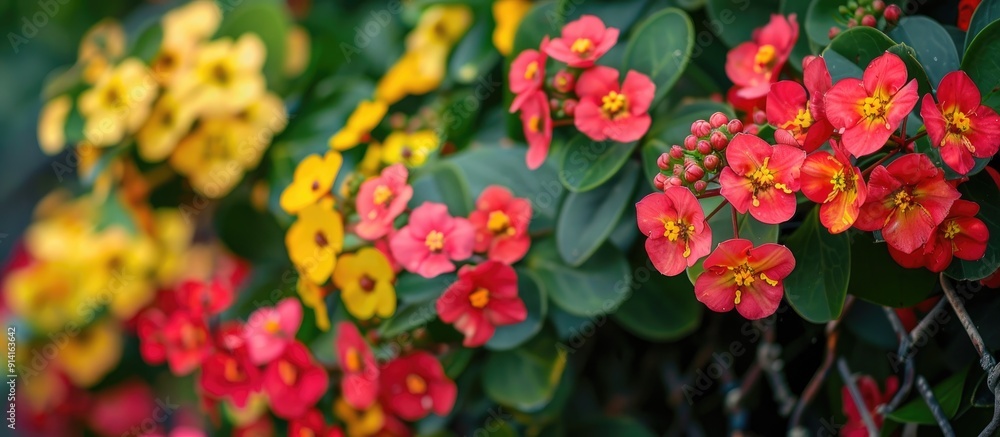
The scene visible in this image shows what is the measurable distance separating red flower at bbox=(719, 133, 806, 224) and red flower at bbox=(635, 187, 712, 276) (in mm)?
30

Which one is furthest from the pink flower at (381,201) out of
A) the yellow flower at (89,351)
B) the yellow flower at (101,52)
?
the yellow flower at (89,351)

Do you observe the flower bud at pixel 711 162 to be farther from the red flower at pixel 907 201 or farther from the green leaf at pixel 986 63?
the green leaf at pixel 986 63

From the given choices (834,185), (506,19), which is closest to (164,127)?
(506,19)

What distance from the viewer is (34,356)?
4.77 ft

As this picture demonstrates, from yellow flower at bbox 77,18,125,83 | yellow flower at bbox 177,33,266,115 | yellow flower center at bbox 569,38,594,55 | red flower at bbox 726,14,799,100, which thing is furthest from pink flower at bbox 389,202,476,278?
yellow flower at bbox 77,18,125,83

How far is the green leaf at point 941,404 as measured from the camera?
744 millimetres

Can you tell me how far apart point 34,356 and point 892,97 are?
1.46 m

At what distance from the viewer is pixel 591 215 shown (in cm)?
86

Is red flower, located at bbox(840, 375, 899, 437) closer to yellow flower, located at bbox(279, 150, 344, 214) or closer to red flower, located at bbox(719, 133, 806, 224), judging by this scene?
red flower, located at bbox(719, 133, 806, 224)

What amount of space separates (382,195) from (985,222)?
0.55 meters

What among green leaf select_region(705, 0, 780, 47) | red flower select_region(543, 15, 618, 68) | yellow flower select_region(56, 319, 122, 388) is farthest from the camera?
yellow flower select_region(56, 319, 122, 388)

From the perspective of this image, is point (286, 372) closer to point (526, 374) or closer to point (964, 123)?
point (526, 374)

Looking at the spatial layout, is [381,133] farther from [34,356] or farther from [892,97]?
[34,356]

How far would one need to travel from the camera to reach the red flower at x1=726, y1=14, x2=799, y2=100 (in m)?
0.82
